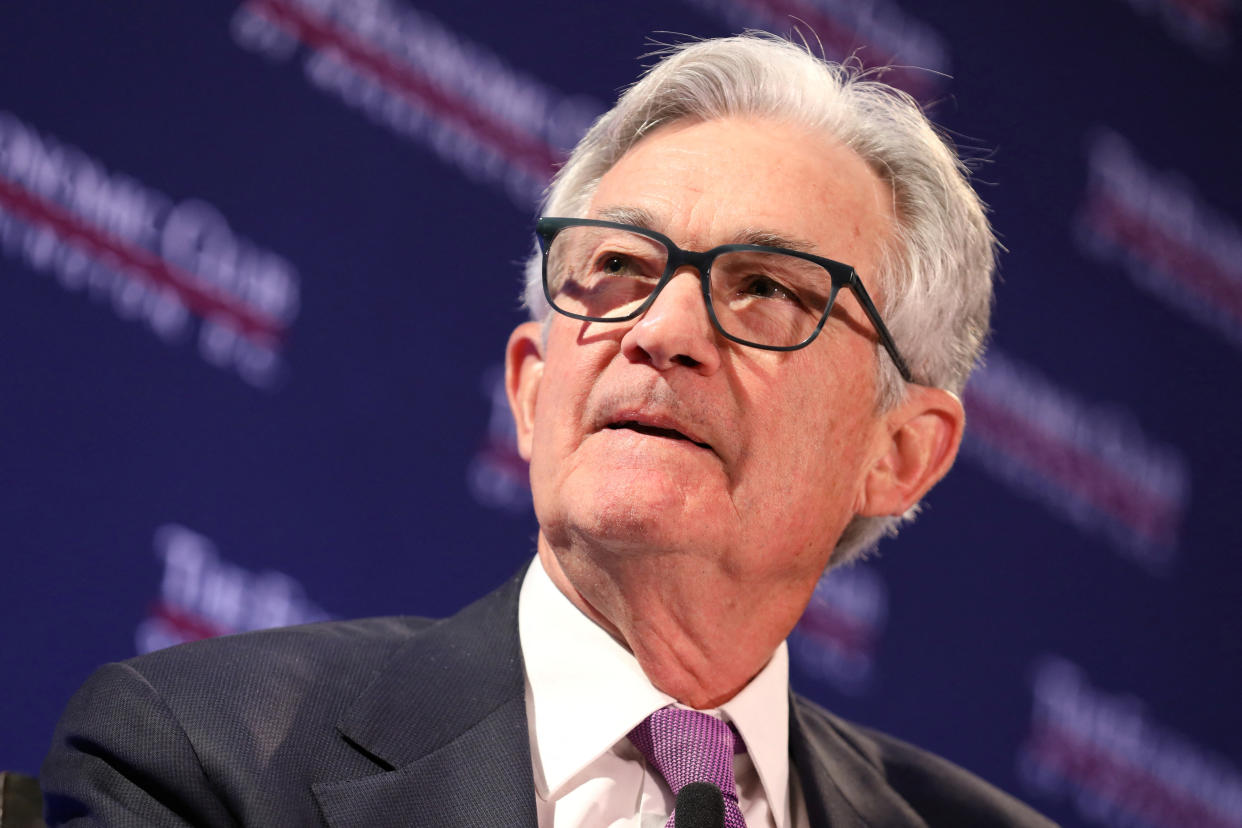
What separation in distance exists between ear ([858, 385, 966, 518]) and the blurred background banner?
3.22ft

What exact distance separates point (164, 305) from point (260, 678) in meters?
1.08

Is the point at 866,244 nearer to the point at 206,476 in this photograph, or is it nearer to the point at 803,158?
the point at 803,158

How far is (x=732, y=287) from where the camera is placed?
1618 millimetres

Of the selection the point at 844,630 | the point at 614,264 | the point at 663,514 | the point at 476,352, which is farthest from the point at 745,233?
the point at 844,630

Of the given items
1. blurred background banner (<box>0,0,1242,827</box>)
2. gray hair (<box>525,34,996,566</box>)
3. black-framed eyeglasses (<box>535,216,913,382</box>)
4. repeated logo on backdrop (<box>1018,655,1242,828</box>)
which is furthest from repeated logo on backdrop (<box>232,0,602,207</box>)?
repeated logo on backdrop (<box>1018,655,1242,828</box>)

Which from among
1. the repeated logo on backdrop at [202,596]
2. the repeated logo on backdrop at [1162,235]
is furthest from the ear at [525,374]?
the repeated logo on backdrop at [1162,235]

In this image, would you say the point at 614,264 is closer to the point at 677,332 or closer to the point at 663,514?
the point at 677,332

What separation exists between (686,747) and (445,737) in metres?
0.30

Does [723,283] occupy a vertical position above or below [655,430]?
above

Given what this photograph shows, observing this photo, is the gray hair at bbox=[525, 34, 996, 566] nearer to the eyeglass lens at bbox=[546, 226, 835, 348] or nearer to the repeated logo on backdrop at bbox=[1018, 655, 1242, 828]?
the eyeglass lens at bbox=[546, 226, 835, 348]

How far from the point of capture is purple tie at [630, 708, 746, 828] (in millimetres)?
1500

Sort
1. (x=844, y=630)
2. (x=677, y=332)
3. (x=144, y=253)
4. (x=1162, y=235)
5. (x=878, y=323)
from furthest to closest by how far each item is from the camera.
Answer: (x=1162, y=235)
(x=844, y=630)
(x=144, y=253)
(x=878, y=323)
(x=677, y=332)

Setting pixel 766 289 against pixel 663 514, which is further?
pixel 766 289

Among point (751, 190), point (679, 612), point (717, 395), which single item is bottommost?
point (679, 612)
